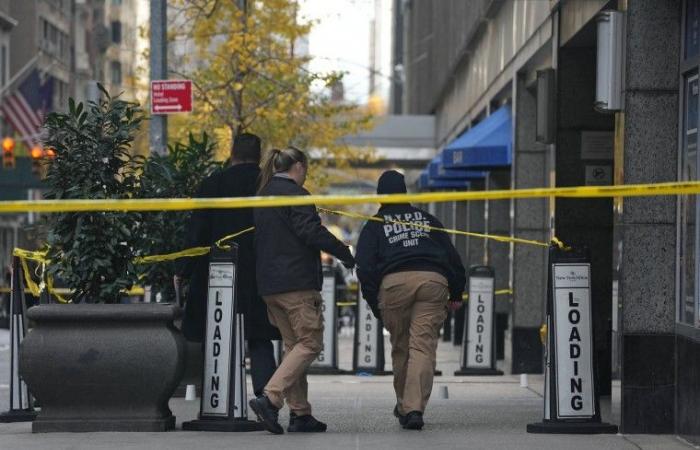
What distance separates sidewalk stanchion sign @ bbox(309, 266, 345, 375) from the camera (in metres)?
18.9

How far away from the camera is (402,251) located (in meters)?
10.9

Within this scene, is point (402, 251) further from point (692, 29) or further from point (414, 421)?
point (692, 29)

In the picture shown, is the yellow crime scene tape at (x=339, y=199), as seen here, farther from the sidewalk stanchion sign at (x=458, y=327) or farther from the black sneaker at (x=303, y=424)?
the sidewalk stanchion sign at (x=458, y=327)

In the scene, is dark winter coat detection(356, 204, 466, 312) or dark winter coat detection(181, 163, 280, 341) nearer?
dark winter coat detection(356, 204, 466, 312)

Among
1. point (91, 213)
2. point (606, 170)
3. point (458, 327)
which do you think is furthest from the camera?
point (458, 327)

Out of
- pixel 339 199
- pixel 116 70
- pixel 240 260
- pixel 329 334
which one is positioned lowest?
pixel 329 334

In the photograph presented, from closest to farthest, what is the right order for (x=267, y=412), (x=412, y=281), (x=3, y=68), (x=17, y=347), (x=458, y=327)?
(x=267, y=412) < (x=412, y=281) < (x=17, y=347) < (x=458, y=327) < (x=3, y=68)

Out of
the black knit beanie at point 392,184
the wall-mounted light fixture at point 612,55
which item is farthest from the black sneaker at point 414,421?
the wall-mounted light fixture at point 612,55

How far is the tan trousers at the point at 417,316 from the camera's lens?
10.9 metres

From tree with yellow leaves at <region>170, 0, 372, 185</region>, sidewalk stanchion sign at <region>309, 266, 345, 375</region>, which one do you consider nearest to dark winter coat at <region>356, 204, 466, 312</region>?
sidewalk stanchion sign at <region>309, 266, 345, 375</region>

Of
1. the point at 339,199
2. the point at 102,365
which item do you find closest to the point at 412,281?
the point at 339,199

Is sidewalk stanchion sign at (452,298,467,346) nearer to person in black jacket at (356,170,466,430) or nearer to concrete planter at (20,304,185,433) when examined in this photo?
person in black jacket at (356,170,466,430)

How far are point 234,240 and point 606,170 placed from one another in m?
5.53

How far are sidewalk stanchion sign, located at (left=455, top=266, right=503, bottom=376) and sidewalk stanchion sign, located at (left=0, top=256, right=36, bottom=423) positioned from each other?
23.3ft
